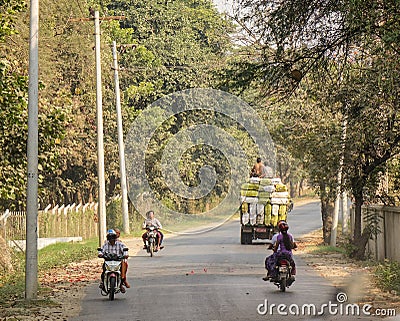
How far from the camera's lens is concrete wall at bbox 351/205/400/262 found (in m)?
22.5

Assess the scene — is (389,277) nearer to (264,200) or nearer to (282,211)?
(264,200)

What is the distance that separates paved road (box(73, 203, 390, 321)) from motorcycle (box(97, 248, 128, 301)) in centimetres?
20

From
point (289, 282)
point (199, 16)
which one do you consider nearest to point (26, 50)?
point (289, 282)

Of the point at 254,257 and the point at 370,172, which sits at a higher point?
the point at 370,172

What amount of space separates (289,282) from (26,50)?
11405 mm

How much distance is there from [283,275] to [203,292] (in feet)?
5.50

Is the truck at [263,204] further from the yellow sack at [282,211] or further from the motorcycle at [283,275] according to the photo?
the motorcycle at [283,275]

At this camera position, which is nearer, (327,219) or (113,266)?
(113,266)

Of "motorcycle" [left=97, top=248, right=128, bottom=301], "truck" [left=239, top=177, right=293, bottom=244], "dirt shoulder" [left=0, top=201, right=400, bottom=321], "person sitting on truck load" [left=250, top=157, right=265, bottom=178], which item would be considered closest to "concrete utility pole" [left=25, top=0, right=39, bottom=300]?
"dirt shoulder" [left=0, top=201, right=400, bottom=321]

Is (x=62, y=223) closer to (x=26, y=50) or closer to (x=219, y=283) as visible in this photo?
(x=26, y=50)

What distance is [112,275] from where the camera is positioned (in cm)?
1756

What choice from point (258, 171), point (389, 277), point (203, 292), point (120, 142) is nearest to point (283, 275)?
point (203, 292)

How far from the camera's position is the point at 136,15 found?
182 feet

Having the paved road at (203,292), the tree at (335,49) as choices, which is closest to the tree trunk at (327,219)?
the paved road at (203,292)
